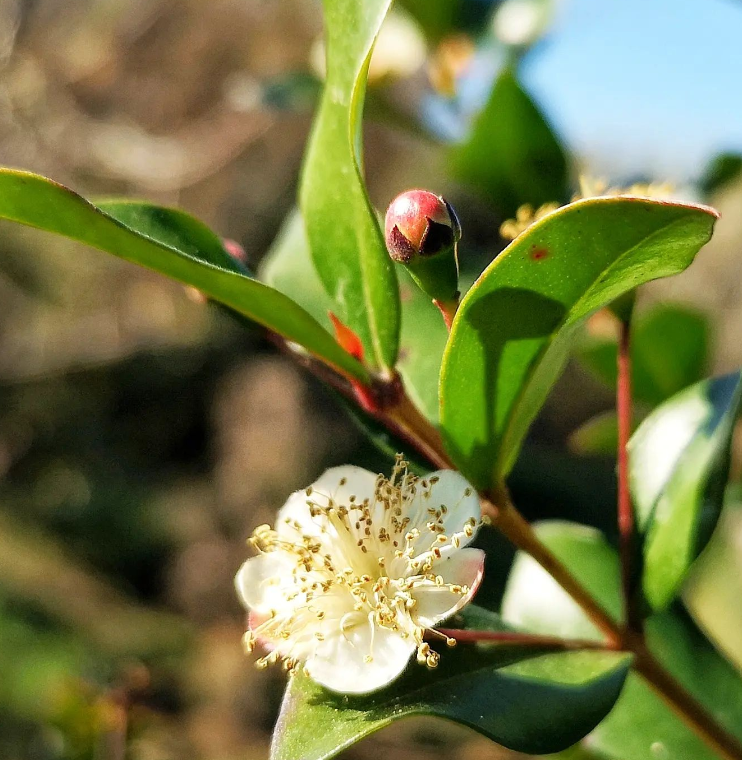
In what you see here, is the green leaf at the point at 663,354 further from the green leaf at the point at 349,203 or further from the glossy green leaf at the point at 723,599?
the glossy green leaf at the point at 723,599

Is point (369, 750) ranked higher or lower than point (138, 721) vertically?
lower

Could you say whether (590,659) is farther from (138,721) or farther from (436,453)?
(138,721)

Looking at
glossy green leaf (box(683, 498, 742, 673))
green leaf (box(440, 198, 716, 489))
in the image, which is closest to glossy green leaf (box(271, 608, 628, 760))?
green leaf (box(440, 198, 716, 489))

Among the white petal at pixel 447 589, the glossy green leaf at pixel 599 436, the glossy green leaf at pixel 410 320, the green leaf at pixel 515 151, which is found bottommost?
the glossy green leaf at pixel 599 436

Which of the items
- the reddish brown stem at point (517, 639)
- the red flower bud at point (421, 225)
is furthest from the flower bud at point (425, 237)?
the reddish brown stem at point (517, 639)

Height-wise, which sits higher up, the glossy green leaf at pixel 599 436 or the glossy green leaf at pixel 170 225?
the glossy green leaf at pixel 170 225

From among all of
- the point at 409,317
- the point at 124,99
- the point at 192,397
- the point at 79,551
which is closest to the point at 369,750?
the point at 79,551
